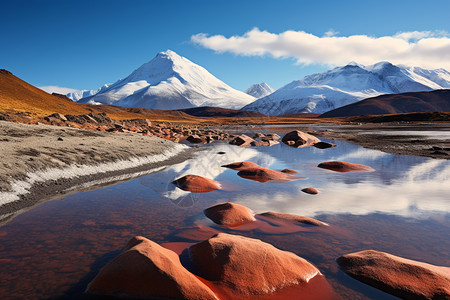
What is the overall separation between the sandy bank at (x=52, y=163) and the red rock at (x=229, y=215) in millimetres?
6349

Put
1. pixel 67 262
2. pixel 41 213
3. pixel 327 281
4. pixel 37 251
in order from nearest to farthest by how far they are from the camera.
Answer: pixel 327 281 < pixel 67 262 < pixel 37 251 < pixel 41 213

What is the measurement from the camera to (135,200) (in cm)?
1063

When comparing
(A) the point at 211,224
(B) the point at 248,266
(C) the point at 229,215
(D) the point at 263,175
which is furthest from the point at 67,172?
(B) the point at 248,266

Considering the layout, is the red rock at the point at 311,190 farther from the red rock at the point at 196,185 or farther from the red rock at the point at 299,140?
the red rock at the point at 299,140

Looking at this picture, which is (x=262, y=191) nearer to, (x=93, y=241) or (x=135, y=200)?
(x=135, y=200)

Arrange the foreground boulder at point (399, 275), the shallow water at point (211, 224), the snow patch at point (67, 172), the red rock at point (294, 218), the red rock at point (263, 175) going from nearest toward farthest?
the foreground boulder at point (399, 275) < the shallow water at point (211, 224) < the red rock at point (294, 218) < the snow patch at point (67, 172) < the red rock at point (263, 175)

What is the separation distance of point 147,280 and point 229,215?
13.5ft

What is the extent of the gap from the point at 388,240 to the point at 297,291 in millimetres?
3730

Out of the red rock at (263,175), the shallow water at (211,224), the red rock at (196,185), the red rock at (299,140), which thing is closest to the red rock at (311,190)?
the shallow water at (211,224)

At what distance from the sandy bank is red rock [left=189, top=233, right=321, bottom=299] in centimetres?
717

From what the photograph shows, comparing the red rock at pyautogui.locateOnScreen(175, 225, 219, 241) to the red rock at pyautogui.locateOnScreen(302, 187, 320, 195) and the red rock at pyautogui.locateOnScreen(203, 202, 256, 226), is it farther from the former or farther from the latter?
the red rock at pyautogui.locateOnScreen(302, 187, 320, 195)

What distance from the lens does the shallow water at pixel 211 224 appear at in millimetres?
5549

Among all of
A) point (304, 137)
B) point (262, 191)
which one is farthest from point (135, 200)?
point (304, 137)

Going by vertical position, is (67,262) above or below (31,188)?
below
